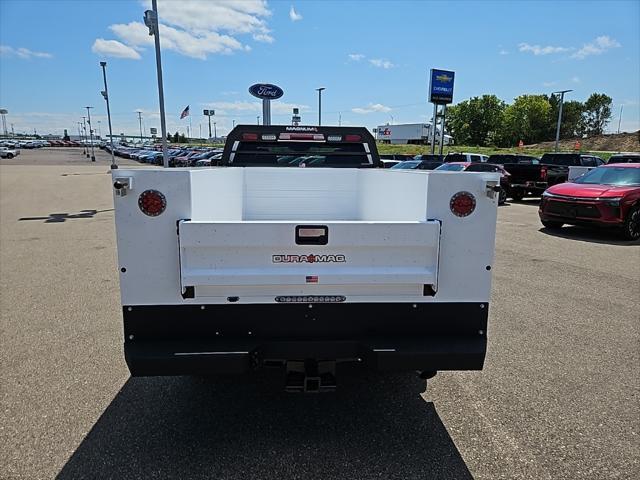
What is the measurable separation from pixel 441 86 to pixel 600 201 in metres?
28.1

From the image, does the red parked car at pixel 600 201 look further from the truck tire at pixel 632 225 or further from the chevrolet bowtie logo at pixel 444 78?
the chevrolet bowtie logo at pixel 444 78

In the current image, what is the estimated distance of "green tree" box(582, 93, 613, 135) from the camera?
126438mm

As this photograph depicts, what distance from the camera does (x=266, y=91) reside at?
1198 cm

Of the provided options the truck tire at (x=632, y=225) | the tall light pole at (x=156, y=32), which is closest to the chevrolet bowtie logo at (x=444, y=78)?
the tall light pole at (x=156, y=32)

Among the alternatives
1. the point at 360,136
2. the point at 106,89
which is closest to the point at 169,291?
the point at 360,136

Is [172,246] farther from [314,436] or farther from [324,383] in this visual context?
[314,436]

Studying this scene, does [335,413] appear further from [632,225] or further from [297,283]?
[632,225]

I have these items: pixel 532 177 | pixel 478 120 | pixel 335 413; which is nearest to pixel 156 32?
pixel 532 177

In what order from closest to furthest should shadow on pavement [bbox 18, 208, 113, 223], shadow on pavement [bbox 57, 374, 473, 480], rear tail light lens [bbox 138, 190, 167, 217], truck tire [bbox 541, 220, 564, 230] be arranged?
rear tail light lens [bbox 138, 190, 167, 217] < shadow on pavement [bbox 57, 374, 473, 480] < truck tire [bbox 541, 220, 564, 230] < shadow on pavement [bbox 18, 208, 113, 223]

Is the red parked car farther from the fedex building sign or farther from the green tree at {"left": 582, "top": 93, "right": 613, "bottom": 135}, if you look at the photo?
the green tree at {"left": 582, "top": 93, "right": 613, "bottom": 135}

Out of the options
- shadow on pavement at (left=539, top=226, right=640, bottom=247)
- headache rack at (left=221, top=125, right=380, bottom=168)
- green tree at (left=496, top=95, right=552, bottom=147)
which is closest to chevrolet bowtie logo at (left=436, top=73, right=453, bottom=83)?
shadow on pavement at (left=539, top=226, right=640, bottom=247)

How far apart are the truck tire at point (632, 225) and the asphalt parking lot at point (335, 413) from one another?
18.8 feet

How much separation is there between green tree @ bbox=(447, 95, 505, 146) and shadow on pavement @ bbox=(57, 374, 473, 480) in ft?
398

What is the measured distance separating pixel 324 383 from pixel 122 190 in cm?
168
